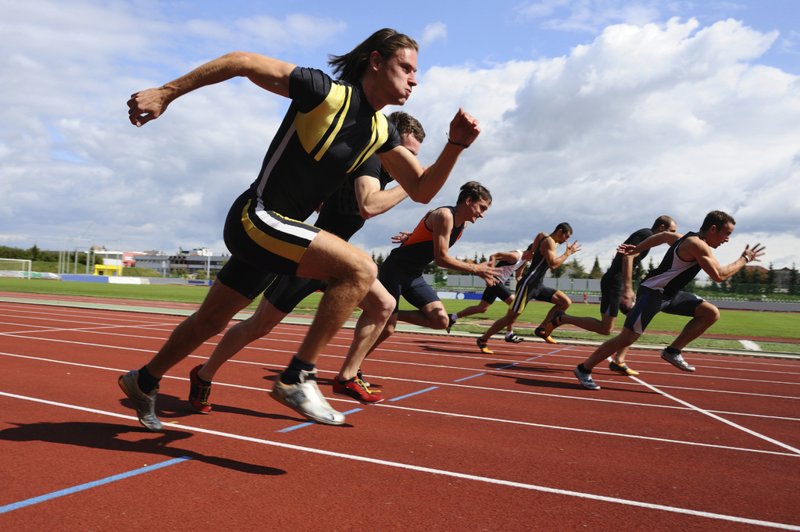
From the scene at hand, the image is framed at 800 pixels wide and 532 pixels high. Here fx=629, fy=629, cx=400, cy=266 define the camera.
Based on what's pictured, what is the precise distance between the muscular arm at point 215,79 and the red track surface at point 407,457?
1655 mm

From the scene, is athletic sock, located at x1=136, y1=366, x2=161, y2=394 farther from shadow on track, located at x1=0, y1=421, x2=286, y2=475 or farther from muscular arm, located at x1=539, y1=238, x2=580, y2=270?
muscular arm, located at x1=539, y1=238, x2=580, y2=270

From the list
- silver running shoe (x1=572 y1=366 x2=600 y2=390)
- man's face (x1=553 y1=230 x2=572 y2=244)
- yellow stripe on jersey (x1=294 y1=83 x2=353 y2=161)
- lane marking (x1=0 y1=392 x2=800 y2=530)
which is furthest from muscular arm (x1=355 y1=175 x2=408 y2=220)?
man's face (x1=553 y1=230 x2=572 y2=244)

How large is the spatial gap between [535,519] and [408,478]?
0.73 m

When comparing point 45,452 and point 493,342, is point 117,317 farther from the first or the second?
point 45,452

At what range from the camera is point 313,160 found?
302 centimetres

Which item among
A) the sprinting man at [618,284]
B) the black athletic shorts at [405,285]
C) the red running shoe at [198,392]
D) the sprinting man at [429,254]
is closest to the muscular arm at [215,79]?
the red running shoe at [198,392]

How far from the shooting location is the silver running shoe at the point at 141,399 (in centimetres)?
357

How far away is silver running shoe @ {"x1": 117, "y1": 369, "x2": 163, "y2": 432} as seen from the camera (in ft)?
11.7

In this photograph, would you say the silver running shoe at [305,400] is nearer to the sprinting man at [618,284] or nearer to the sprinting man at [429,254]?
the sprinting man at [429,254]

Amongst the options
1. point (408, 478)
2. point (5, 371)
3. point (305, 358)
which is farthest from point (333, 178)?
point (5, 371)

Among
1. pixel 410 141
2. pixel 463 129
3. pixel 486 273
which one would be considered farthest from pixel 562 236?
pixel 463 129

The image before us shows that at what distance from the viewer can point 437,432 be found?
13.7ft

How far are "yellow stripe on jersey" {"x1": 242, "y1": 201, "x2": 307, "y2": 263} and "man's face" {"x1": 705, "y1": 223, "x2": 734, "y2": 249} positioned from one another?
219 inches

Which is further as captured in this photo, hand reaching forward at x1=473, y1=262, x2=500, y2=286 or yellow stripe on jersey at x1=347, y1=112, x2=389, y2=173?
hand reaching forward at x1=473, y1=262, x2=500, y2=286
